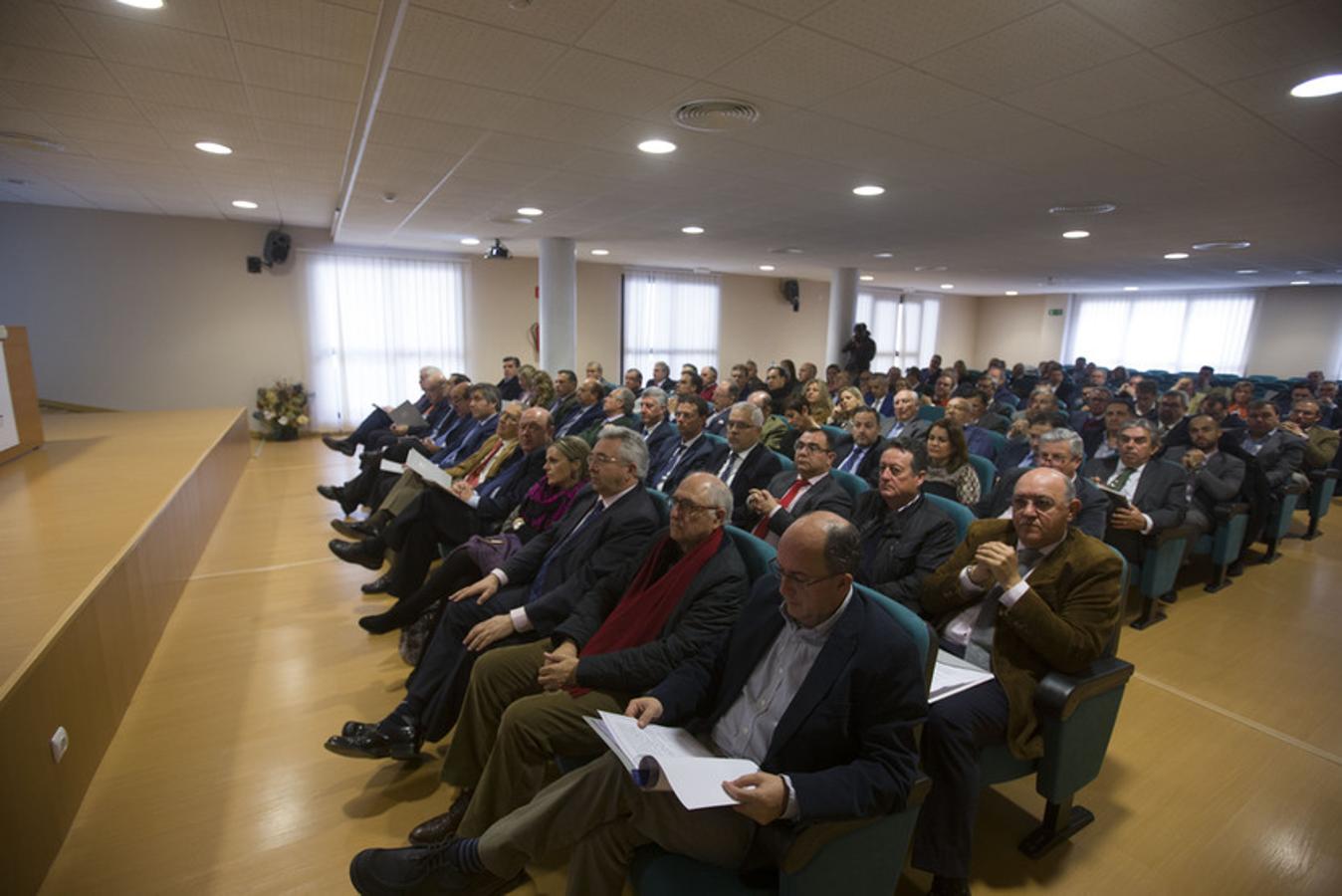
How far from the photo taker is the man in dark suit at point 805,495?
2.75 metres

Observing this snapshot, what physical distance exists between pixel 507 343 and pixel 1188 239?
897 cm

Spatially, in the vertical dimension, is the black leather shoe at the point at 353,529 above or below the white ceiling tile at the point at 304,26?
below

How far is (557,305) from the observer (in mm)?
7590

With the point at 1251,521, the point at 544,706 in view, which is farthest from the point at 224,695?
the point at 1251,521

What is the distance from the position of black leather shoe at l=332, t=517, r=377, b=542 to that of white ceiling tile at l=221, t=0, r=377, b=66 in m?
2.74

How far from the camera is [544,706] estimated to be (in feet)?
5.86

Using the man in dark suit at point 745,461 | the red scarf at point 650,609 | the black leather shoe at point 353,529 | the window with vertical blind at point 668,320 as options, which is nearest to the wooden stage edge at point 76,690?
the black leather shoe at point 353,529

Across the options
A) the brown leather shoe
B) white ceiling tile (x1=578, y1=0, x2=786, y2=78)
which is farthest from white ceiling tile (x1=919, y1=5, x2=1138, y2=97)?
the brown leather shoe

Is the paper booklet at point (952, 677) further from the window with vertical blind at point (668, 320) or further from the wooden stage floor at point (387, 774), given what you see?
the window with vertical blind at point (668, 320)

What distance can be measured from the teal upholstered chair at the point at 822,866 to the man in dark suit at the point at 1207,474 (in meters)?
3.59

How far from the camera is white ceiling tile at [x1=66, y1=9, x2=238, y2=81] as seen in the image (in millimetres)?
2561

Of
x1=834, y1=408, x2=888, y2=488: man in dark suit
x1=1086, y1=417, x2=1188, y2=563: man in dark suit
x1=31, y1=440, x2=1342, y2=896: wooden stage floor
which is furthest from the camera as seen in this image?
x1=834, y1=408, x2=888, y2=488: man in dark suit

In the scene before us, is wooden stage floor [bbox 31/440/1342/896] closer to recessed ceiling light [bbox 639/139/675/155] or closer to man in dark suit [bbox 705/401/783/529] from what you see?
man in dark suit [bbox 705/401/783/529]

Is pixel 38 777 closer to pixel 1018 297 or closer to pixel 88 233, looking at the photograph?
pixel 88 233
